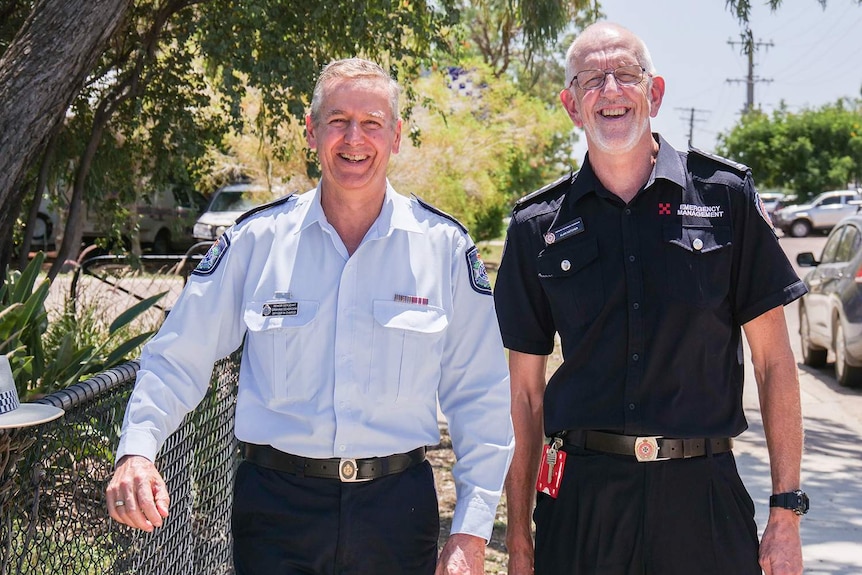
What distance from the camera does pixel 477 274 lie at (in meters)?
3.13

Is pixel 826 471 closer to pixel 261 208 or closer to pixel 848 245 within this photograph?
pixel 848 245

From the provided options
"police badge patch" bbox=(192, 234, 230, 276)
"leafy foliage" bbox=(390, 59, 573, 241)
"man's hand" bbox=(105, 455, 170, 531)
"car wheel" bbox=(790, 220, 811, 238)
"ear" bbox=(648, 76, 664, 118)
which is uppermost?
"car wheel" bbox=(790, 220, 811, 238)

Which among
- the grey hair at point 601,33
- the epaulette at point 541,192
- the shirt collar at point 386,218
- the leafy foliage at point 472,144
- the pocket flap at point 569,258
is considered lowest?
the pocket flap at point 569,258

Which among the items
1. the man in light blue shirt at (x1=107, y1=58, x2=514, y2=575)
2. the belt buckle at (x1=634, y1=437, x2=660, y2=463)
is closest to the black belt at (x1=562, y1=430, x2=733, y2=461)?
the belt buckle at (x1=634, y1=437, x2=660, y2=463)

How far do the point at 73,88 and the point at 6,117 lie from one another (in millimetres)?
391

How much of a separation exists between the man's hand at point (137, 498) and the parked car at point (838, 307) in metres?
9.69

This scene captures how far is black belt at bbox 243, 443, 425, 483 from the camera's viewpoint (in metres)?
2.88

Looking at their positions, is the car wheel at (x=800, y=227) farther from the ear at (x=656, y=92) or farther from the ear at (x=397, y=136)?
the ear at (x=397, y=136)

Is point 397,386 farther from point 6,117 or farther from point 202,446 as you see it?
point 6,117

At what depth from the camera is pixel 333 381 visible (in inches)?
115

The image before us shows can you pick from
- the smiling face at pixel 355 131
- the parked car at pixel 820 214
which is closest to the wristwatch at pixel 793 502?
the smiling face at pixel 355 131

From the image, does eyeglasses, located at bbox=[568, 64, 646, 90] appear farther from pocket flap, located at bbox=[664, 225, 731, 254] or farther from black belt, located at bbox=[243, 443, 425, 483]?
black belt, located at bbox=[243, 443, 425, 483]

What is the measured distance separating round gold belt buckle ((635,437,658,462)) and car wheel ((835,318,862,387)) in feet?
29.7

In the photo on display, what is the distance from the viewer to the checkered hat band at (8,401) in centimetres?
250
